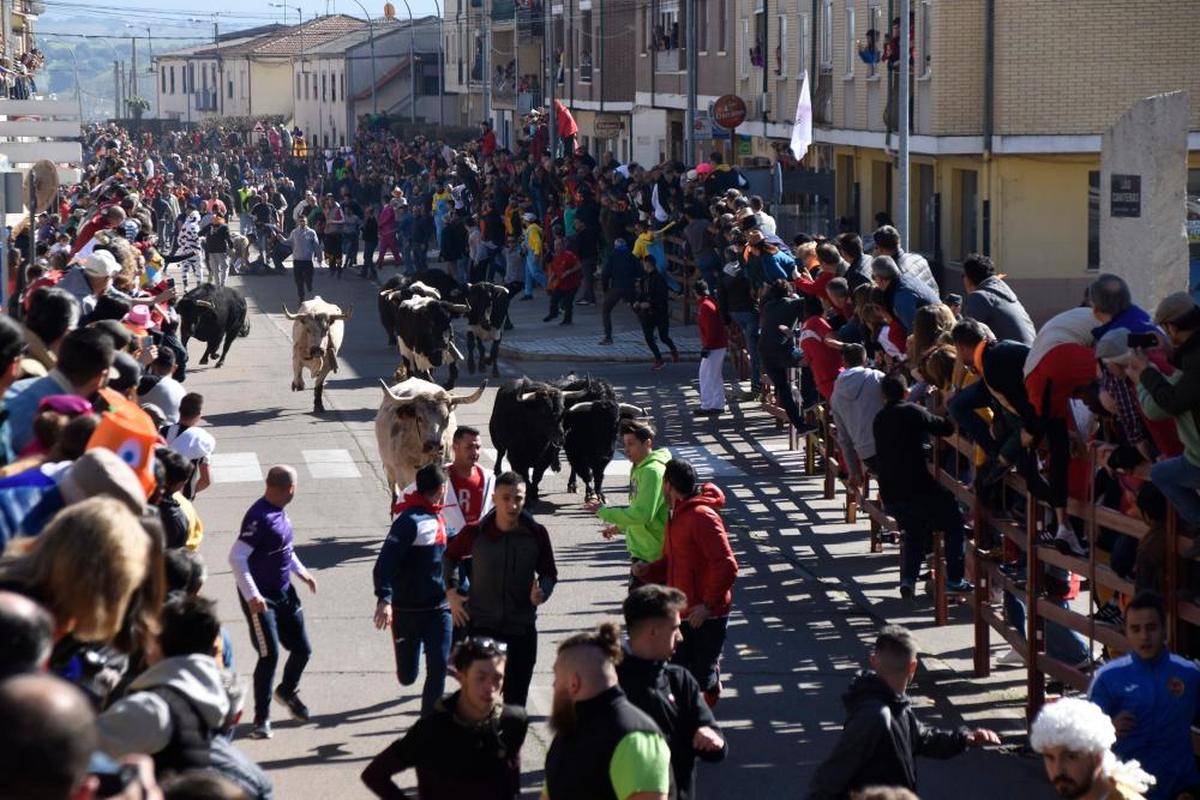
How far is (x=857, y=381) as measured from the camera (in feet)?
47.9

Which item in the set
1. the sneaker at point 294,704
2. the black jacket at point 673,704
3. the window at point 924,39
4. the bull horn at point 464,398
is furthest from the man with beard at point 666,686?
the window at point 924,39

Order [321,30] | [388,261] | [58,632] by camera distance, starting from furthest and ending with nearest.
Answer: [321,30] < [388,261] < [58,632]

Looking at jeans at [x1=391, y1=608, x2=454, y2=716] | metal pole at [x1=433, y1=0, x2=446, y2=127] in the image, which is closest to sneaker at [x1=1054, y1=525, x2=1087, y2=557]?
jeans at [x1=391, y1=608, x2=454, y2=716]

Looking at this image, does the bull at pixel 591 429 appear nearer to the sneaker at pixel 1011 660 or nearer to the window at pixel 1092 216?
the sneaker at pixel 1011 660

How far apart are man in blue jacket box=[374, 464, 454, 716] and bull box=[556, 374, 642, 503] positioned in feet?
21.0

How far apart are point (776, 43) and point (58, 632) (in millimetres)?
35964

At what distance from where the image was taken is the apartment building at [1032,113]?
94.8 ft

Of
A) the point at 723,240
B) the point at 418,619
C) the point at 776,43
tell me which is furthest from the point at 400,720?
the point at 776,43

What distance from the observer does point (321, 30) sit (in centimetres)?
12206

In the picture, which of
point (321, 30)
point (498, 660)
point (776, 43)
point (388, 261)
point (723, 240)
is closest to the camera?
point (498, 660)

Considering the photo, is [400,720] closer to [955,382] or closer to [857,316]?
[955,382]

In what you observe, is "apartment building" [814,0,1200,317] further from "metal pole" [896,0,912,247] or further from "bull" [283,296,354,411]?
"bull" [283,296,354,411]

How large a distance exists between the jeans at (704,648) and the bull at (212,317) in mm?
17676

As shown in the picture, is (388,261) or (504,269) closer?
(504,269)
